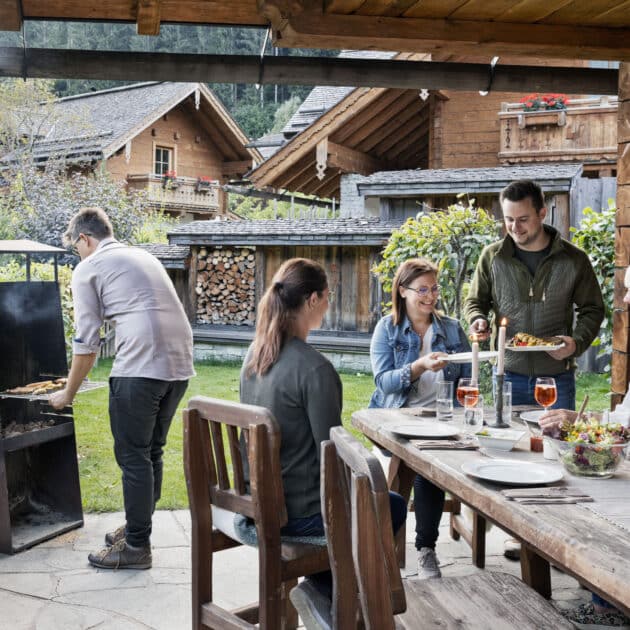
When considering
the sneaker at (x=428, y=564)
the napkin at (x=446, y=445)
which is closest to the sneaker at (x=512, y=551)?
the sneaker at (x=428, y=564)

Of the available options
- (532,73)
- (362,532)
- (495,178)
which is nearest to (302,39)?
(532,73)

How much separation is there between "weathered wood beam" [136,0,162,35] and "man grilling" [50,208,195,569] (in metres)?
0.92

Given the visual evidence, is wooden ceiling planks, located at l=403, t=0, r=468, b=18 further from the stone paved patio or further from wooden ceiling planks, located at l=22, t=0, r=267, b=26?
the stone paved patio

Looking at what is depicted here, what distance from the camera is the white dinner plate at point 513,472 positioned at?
228 cm

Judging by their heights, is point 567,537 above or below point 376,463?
below

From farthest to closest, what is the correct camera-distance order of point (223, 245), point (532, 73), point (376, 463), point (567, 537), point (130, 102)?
point (130, 102)
point (223, 245)
point (532, 73)
point (567, 537)
point (376, 463)

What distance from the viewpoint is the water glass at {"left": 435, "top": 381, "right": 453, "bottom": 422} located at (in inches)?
124

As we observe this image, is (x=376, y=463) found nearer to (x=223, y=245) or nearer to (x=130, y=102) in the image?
(x=223, y=245)

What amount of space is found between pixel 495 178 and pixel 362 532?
30.8 ft

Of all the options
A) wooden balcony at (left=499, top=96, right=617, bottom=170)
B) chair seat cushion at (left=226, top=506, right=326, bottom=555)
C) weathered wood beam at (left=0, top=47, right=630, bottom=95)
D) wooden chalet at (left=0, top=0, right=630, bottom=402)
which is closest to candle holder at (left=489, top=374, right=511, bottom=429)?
chair seat cushion at (left=226, top=506, right=326, bottom=555)

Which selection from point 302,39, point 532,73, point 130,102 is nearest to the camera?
point 302,39

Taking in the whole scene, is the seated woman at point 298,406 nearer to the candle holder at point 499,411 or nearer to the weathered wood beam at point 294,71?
the candle holder at point 499,411

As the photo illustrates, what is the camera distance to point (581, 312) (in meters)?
4.04

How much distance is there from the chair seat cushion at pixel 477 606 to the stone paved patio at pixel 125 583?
47.1 inches
